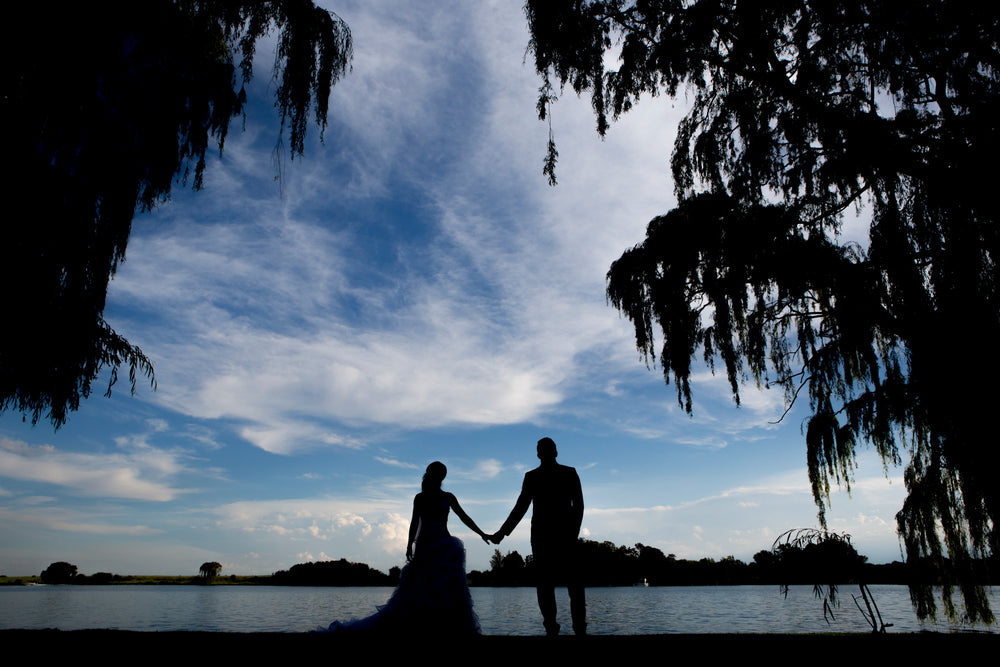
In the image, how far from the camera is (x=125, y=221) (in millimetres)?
4383

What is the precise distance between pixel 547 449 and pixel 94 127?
452cm

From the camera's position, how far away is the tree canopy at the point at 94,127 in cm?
379

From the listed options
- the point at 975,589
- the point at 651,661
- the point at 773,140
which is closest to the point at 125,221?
the point at 651,661

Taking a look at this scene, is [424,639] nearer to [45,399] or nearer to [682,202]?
[45,399]

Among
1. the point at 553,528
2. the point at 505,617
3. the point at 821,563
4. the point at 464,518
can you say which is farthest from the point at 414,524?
the point at 505,617

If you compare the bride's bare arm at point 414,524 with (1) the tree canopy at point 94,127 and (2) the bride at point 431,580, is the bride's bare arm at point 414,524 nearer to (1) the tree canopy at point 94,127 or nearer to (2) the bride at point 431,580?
(2) the bride at point 431,580

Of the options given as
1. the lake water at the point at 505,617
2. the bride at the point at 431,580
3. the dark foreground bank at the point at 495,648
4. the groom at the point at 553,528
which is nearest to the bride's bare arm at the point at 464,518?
the bride at the point at 431,580

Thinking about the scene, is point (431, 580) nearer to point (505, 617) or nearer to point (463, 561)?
point (463, 561)

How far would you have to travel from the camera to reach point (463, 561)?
16.5 feet

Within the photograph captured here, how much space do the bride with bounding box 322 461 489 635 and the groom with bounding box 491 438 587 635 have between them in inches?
29.0

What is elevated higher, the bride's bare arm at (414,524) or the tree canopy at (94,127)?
the tree canopy at (94,127)

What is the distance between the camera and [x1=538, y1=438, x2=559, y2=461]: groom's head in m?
4.71

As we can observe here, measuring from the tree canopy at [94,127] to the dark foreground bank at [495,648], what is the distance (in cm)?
233

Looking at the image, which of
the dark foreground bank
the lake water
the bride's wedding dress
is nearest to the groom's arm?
the bride's wedding dress
